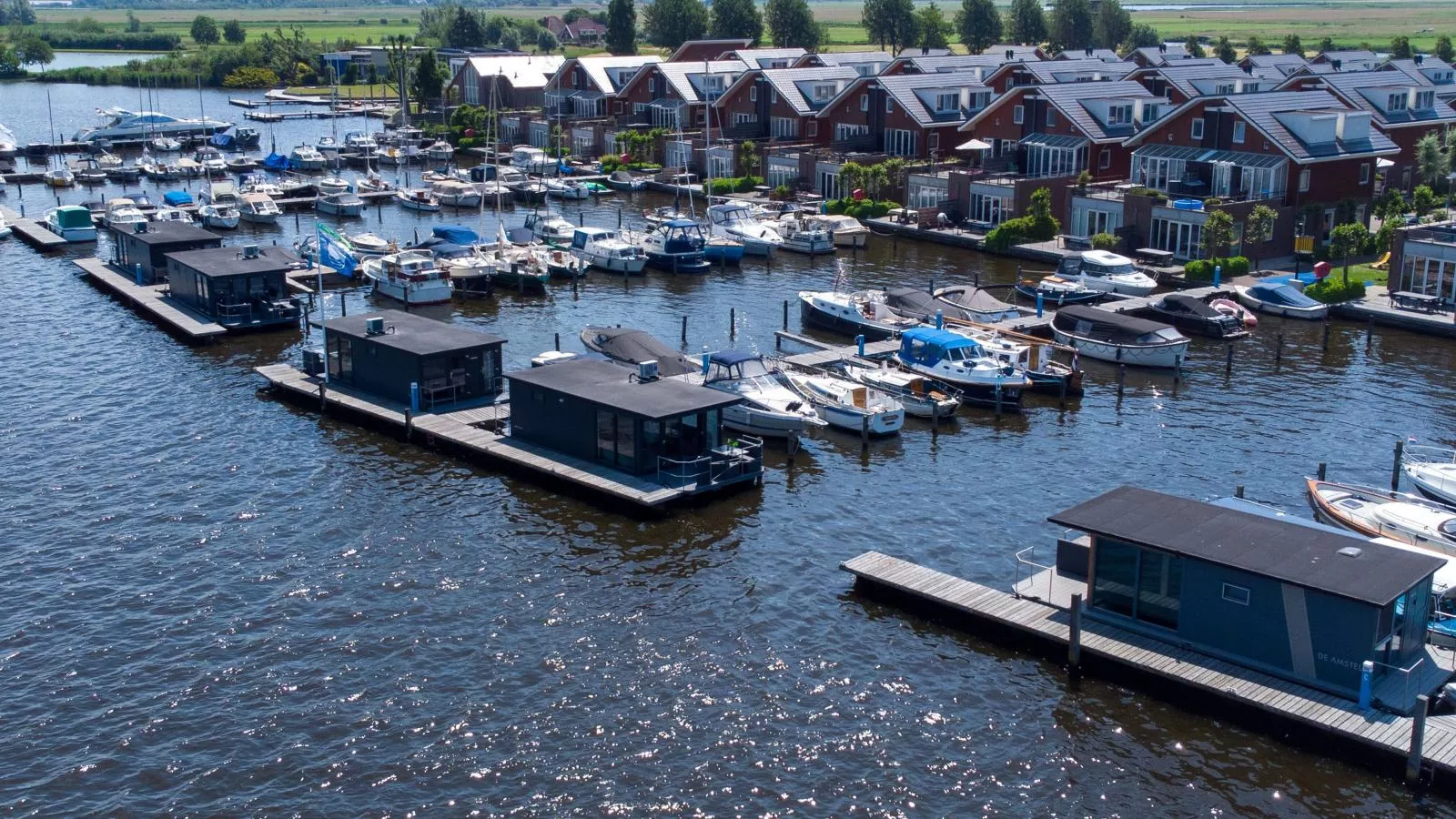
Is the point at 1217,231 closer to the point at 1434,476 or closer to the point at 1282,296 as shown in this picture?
the point at 1282,296

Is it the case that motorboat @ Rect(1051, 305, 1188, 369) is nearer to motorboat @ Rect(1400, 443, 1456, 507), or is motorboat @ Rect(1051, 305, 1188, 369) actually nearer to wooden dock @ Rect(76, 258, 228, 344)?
motorboat @ Rect(1400, 443, 1456, 507)

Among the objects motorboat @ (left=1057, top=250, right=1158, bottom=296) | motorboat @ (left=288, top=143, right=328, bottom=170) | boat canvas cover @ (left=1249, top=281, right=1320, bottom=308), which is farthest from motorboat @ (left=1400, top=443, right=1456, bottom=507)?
motorboat @ (left=288, top=143, right=328, bottom=170)

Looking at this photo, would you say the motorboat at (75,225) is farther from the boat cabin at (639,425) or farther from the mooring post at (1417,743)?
the mooring post at (1417,743)

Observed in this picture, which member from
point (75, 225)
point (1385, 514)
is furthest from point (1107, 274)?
point (75, 225)

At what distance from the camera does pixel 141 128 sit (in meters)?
149

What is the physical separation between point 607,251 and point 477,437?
33.8 meters

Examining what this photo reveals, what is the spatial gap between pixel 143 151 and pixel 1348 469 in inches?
4802

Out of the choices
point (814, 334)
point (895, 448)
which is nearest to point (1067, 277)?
point (814, 334)

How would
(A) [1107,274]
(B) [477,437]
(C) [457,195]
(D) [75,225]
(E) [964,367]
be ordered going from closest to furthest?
(B) [477,437] < (E) [964,367] < (A) [1107,274] < (D) [75,225] < (C) [457,195]

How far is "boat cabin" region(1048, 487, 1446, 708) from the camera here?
32.0m

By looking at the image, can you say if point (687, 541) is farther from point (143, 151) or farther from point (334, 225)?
point (143, 151)

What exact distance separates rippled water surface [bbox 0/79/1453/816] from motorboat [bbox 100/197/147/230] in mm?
23163

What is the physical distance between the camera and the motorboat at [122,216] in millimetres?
82188

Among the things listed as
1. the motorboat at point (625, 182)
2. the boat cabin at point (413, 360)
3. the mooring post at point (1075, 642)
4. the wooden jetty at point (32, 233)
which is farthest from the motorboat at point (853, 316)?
the wooden jetty at point (32, 233)
